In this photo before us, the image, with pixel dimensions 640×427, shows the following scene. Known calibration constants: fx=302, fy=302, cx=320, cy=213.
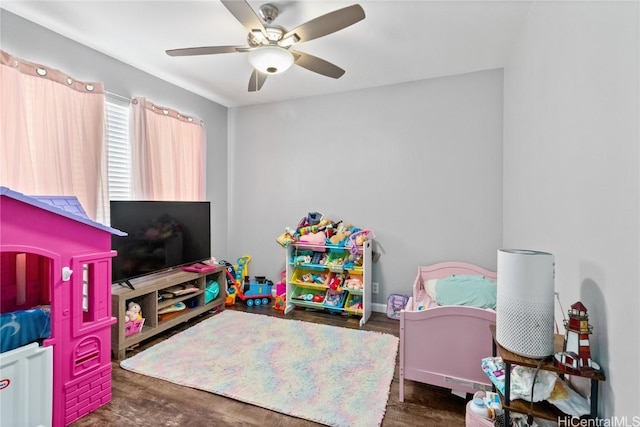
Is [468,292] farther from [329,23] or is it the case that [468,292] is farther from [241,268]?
[241,268]

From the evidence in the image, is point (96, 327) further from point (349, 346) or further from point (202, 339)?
point (349, 346)

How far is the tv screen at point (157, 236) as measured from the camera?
260 centimetres

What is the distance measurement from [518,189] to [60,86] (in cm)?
367

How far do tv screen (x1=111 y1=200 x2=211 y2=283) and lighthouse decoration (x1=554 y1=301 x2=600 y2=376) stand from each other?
2.97m

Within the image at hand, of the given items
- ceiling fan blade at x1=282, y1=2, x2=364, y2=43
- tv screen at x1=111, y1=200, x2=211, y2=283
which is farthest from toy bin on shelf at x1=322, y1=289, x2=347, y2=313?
ceiling fan blade at x1=282, y1=2, x2=364, y2=43

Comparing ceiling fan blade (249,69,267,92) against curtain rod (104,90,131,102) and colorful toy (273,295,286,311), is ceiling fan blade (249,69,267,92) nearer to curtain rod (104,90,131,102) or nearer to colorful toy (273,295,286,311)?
curtain rod (104,90,131,102)

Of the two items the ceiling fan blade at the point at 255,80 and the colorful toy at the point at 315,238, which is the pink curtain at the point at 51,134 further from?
the colorful toy at the point at 315,238

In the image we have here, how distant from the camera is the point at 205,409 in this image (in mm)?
1831

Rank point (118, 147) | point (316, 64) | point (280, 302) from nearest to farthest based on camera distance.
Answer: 1. point (316, 64)
2. point (118, 147)
3. point (280, 302)

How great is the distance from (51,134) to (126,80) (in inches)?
36.6

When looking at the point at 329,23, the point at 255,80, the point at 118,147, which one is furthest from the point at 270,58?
the point at 118,147

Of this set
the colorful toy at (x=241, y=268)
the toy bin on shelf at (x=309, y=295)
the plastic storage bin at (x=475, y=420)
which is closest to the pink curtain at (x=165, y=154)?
the colorful toy at (x=241, y=268)

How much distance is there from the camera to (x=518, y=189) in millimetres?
2369

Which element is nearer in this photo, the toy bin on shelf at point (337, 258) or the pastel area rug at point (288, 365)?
the pastel area rug at point (288, 365)
